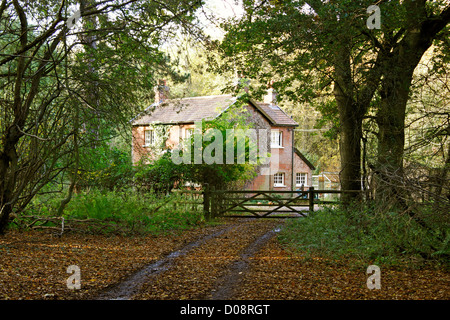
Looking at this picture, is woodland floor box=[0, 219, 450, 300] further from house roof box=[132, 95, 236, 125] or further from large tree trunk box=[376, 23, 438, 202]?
house roof box=[132, 95, 236, 125]

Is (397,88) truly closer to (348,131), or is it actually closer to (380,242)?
(348,131)

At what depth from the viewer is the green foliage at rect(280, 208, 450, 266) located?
748cm

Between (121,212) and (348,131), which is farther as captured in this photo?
(348,131)

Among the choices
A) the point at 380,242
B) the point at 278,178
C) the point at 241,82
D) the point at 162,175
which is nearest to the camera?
the point at 380,242

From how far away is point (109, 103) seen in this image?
10.2 meters

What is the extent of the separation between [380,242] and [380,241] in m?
0.03

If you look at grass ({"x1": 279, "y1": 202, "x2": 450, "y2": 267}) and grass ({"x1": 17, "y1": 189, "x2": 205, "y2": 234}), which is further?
grass ({"x1": 17, "y1": 189, "x2": 205, "y2": 234})

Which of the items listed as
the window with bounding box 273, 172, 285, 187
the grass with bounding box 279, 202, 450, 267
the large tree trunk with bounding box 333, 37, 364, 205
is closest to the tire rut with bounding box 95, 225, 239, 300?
the grass with bounding box 279, 202, 450, 267

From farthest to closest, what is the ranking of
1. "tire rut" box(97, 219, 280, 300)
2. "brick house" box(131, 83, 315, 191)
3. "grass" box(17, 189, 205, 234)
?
"brick house" box(131, 83, 315, 191) → "grass" box(17, 189, 205, 234) → "tire rut" box(97, 219, 280, 300)

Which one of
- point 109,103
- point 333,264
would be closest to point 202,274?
point 333,264

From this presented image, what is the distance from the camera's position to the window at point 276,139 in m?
34.4

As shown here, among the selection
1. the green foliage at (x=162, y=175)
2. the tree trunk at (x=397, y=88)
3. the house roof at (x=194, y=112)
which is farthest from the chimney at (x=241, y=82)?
the house roof at (x=194, y=112)

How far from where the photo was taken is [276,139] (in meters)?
34.7

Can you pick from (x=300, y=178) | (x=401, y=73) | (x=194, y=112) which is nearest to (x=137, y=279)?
(x=401, y=73)
